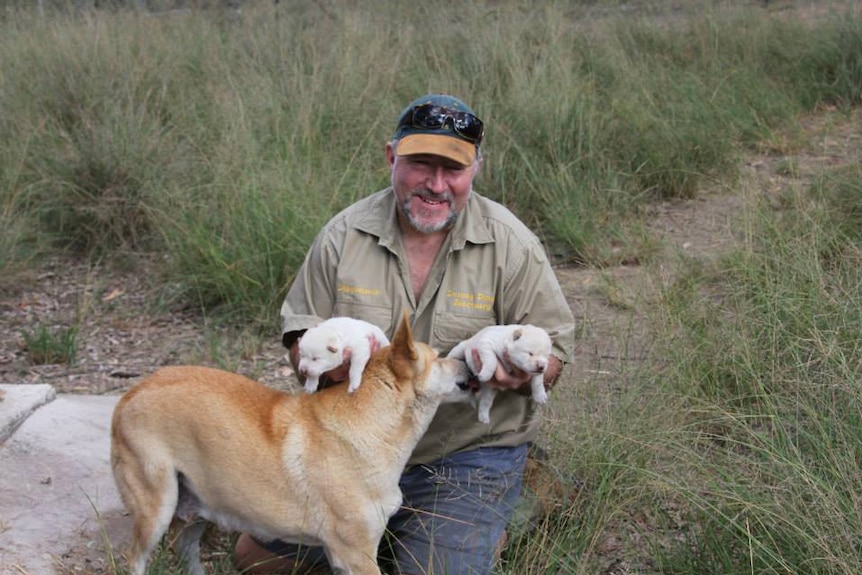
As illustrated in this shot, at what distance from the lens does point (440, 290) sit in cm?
366

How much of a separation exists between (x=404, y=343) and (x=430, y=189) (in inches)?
28.6

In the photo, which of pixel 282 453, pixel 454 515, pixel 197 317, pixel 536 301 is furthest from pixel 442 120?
pixel 197 317

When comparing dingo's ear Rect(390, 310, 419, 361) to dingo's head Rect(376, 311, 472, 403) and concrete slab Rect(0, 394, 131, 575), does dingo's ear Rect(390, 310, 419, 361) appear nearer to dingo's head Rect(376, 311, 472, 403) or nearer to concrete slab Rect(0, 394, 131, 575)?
dingo's head Rect(376, 311, 472, 403)

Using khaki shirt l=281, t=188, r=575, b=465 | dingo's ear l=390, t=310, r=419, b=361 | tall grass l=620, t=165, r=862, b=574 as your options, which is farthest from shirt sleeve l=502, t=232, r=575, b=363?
dingo's ear l=390, t=310, r=419, b=361

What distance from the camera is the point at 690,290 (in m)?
5.14

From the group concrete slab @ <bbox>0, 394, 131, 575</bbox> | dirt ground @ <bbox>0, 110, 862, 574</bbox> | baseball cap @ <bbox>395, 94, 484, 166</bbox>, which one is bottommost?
dirt ground @ <bbox>0, 110, 862, 574</bbox>

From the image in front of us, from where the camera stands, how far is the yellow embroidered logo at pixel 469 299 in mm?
3658

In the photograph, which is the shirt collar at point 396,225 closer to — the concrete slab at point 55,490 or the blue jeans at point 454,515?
the blue jeans at point 454,515

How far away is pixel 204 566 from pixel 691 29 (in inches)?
321

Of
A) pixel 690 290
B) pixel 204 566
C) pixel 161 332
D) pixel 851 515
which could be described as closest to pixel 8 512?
pixel 204 566

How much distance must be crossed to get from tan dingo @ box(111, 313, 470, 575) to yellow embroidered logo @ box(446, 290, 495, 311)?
1.43 ft

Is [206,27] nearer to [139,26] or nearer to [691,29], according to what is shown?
[139,26]

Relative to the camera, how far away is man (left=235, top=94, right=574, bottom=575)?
3547 millimetres

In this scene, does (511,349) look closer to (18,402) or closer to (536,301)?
(536,301)
